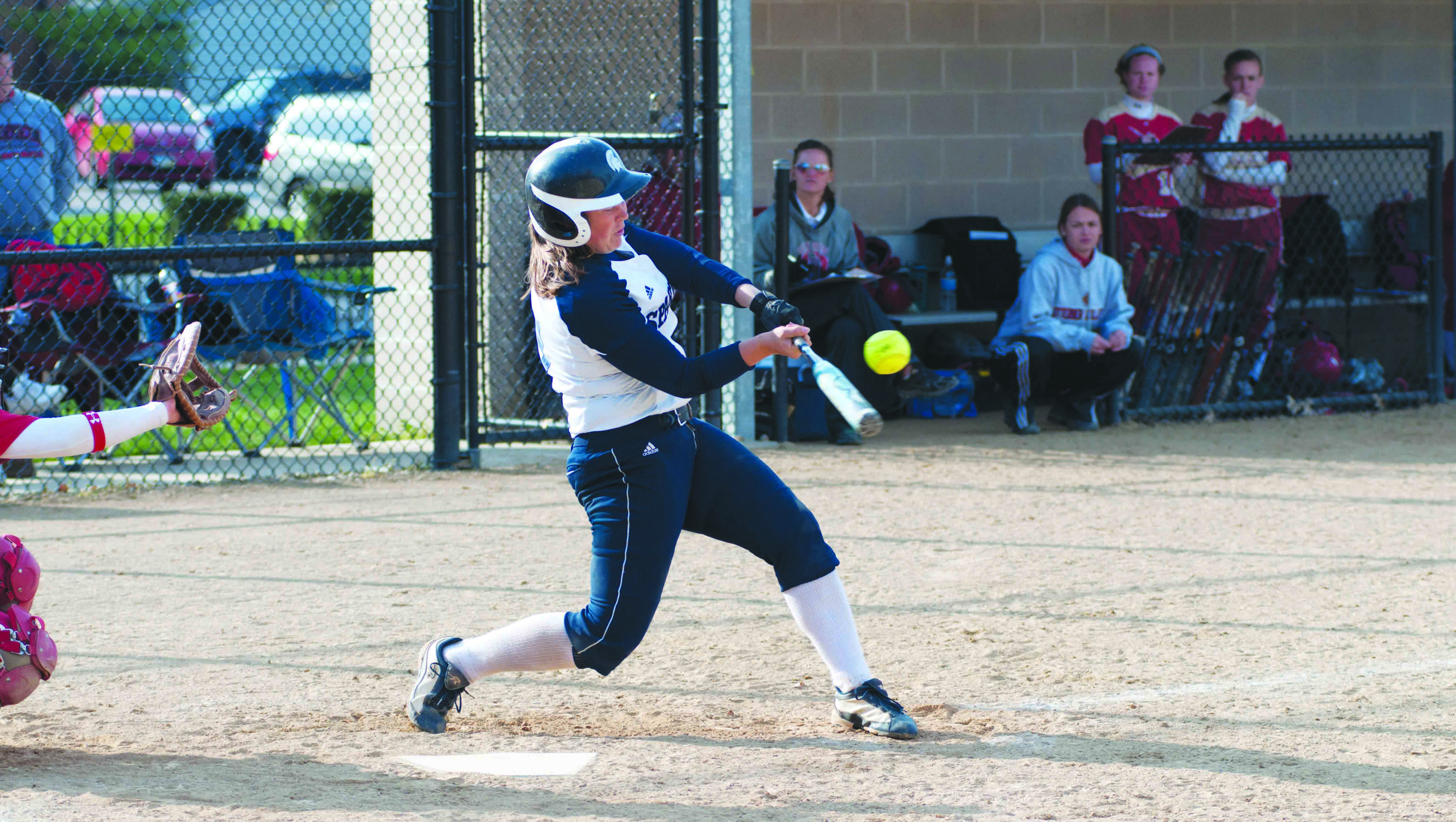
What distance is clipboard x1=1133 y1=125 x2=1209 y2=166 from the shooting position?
9.59 meters

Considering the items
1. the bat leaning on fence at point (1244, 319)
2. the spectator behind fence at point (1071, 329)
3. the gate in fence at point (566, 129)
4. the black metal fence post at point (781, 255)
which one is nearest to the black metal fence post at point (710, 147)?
the gate in fence at point (566, 129)

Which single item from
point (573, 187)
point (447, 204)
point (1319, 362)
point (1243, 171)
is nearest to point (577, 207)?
point (573, 187)

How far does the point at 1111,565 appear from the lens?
6.00m

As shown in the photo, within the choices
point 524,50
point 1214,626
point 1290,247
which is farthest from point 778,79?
point 1214,626

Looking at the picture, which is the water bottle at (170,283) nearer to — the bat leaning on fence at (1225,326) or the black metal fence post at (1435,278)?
the bat leaning on fence at (1225,326)

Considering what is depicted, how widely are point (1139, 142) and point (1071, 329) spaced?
53.3 inches

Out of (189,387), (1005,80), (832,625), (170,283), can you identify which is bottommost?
(832,625)

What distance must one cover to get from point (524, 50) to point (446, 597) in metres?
4.69

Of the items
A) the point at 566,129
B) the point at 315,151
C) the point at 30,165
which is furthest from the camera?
the point at 315,151

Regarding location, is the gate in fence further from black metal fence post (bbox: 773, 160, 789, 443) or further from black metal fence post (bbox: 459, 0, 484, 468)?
black metal fence post (bbox: 773, 160, 789, 443)

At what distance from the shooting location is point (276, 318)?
8.12m

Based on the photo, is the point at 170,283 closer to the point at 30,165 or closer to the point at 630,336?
the point at 30,165

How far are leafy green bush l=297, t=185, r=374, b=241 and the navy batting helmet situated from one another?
9.25 metres

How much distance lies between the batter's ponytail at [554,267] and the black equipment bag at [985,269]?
7134 mm
